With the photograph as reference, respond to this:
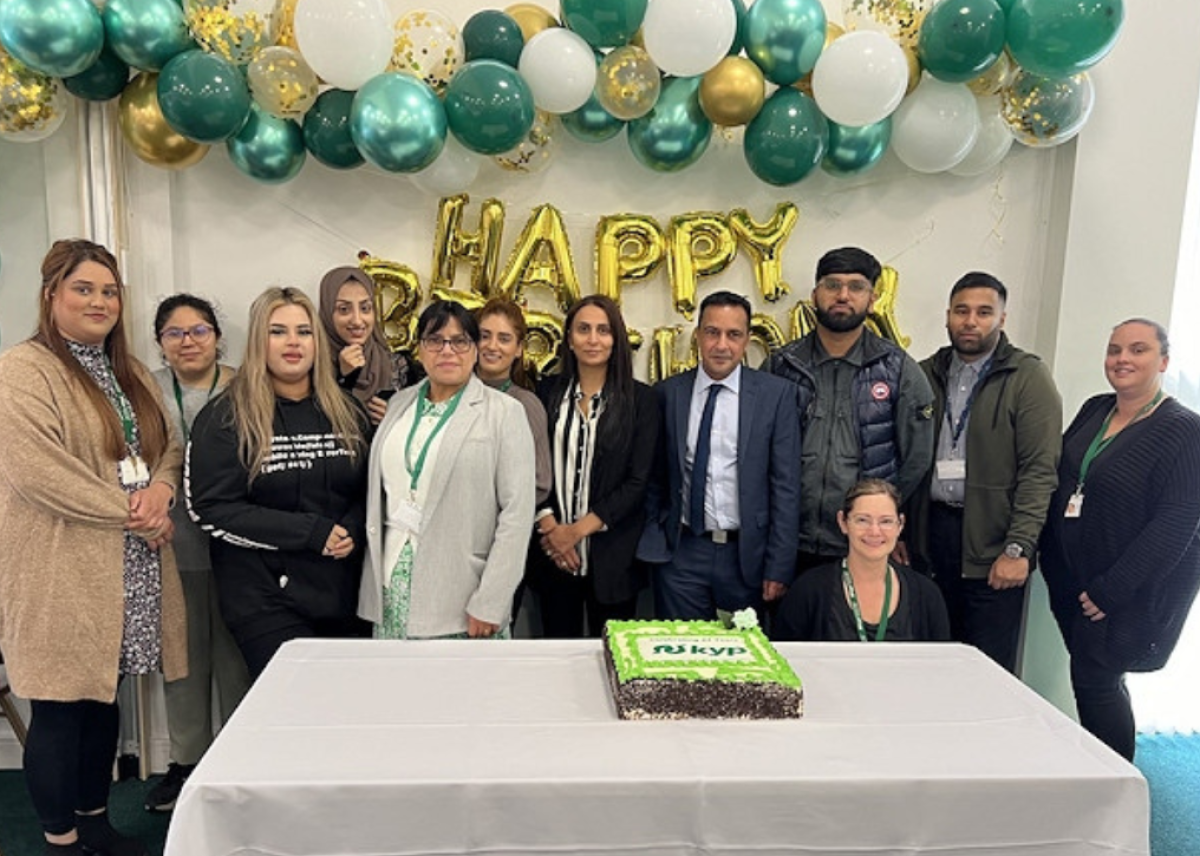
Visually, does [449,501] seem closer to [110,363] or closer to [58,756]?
[110,363]

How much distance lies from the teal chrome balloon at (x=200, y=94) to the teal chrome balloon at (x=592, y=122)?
92 centimetres

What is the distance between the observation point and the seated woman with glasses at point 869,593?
1.93m

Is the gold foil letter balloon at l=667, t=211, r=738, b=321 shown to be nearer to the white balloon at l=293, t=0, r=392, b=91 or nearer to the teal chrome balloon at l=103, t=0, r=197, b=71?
the white balloon at l=293, t=0, r=392, b=91

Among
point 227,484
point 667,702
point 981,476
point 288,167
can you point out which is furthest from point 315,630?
point 981,476

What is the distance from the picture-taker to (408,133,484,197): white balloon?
2504mm

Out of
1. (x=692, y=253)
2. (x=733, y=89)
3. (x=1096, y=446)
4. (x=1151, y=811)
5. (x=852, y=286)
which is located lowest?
(x=1151, y=811)

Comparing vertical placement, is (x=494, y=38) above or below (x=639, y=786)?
above

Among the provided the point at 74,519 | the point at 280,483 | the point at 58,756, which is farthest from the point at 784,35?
the point at 58,756

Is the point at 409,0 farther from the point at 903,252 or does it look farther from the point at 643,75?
the point at 903,252

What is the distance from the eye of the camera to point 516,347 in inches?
97.3

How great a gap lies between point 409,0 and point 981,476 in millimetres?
2288

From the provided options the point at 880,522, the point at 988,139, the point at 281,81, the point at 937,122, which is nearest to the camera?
the point at 880,522

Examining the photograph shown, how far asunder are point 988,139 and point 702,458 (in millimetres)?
1362

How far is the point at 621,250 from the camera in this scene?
2791 millimetres
